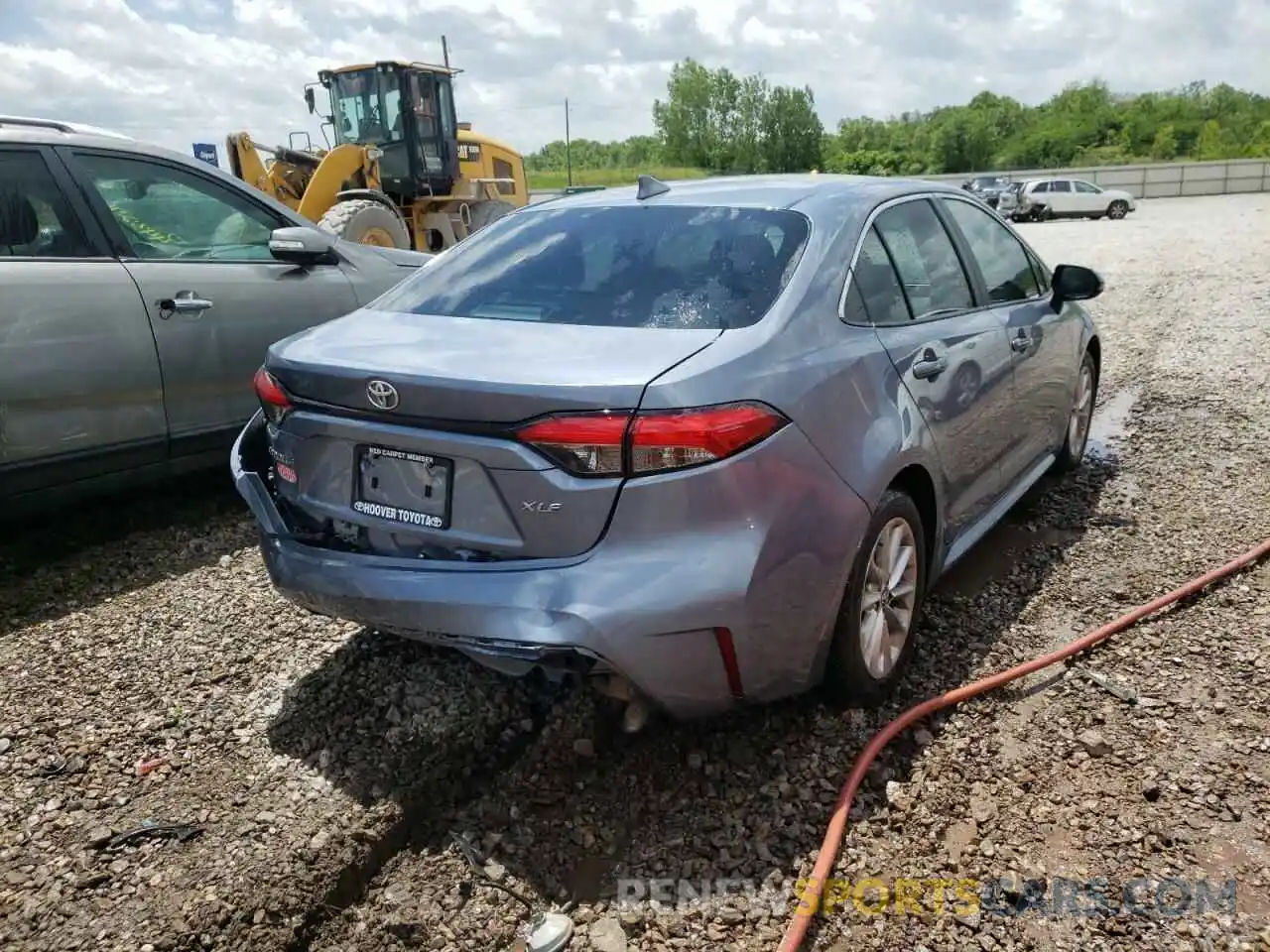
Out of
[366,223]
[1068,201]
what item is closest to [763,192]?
[366,223]

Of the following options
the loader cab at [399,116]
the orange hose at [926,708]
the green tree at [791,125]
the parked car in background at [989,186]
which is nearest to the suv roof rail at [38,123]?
the orange hose at [926,708]

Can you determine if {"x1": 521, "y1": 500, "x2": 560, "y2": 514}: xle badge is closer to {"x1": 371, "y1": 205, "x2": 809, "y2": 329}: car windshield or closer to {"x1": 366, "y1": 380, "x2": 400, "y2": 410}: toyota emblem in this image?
{"x1": 366, "y1": 380, "x2": 400, "y2": 410}: toyota emblem

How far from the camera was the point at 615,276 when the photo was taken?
10.2ft

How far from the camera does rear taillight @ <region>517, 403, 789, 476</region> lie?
2406 mm

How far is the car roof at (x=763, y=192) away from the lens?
3352 millimetres

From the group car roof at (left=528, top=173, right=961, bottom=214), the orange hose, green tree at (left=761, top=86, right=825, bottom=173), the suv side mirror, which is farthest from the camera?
green tree at (left=761, top=86, right=825, bottom=173)

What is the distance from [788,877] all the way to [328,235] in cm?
399

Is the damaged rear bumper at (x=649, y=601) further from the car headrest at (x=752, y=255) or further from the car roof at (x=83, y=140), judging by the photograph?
the car roof at (x=83, y=140)

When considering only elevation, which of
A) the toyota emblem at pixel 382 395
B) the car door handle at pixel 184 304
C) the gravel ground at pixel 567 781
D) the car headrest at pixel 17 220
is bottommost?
the gravel ground at pixel 567 781

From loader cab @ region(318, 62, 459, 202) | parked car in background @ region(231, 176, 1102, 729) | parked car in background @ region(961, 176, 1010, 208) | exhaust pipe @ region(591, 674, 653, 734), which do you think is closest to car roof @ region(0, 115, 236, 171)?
parked car in background @ region(231, 176, 1102, 729)

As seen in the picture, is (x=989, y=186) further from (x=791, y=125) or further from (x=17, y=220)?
(x=791, y=125)

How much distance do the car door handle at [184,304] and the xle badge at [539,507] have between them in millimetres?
2764

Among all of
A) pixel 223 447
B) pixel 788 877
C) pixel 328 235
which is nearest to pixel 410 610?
pixel 788 877

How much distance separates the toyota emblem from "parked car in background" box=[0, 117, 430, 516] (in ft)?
7.14
